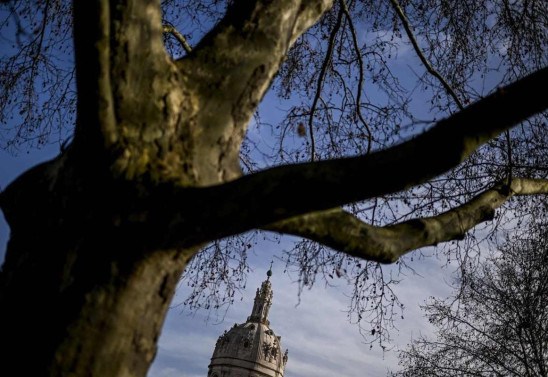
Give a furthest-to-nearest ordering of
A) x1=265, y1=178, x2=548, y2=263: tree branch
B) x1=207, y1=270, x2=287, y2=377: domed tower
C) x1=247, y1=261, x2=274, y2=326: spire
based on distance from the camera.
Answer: x1=247, y1=261, x2=274, y2=326: spire < x1=207, y1=270, x2=287, y2=377: domed tower < x1=265, y1=178, x2=548, y2=263: tree branch

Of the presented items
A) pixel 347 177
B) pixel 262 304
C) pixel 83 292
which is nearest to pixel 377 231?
pixel 347 177

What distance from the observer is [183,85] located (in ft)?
7.34

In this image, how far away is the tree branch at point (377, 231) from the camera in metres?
2.17

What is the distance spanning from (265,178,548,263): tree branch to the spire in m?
71.2

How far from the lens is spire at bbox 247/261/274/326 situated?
74062mm

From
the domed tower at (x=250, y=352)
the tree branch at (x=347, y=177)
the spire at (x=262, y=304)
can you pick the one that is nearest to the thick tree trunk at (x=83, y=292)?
the tree branch at (x=347, y=177)

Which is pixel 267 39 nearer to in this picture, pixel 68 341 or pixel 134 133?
pixel 134 133

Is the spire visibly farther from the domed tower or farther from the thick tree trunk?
the thick tree trunk

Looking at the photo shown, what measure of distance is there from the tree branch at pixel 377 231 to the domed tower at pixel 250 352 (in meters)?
64.3

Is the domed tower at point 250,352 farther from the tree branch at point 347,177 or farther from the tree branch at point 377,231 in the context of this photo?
the tree branch at point 347,177

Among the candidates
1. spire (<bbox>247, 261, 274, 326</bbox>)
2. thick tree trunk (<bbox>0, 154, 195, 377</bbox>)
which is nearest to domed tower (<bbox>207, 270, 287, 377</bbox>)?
spire (<bbox>247, 261, 274, 326</bbox>)

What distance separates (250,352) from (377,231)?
70053mm

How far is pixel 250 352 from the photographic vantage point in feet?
225

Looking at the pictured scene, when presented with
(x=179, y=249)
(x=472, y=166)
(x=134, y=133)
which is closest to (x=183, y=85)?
(x=134, y=133)
